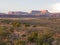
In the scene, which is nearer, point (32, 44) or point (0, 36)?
point (32, 44)

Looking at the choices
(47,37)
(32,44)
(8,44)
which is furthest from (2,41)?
(47,37)

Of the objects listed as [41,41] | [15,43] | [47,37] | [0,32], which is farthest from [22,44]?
[0,32]

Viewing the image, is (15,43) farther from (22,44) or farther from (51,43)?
(51,43)

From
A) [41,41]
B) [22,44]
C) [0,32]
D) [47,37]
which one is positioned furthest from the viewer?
[0,32]

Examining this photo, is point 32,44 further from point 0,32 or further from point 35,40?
point 0,32

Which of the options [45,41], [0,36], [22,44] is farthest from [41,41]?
[0,36]

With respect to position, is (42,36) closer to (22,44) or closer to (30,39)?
(30,39)

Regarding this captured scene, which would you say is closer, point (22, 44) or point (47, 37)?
point (22, 44)

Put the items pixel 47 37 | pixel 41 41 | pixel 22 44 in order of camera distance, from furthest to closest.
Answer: pixel 47 37 < pixel 41 41 < pixel 22 44
